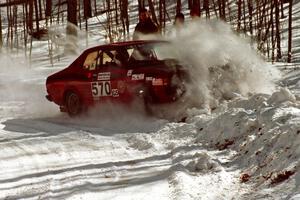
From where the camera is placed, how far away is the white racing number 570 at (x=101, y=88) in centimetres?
1020

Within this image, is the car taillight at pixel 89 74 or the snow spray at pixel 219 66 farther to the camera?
the car taillight at pixel 89 74

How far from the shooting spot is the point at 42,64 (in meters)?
20.7

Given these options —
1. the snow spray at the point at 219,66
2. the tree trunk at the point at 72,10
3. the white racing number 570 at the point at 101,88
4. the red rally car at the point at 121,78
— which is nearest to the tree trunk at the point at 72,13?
the tree trunk at the point at 72,10

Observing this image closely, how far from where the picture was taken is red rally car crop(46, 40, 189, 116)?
378 inches

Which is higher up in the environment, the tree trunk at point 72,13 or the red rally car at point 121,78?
the tree trunk at point 72,13

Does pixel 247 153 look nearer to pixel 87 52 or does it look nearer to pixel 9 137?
pixel 9 137

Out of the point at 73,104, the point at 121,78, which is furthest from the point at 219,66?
the point at 73,104

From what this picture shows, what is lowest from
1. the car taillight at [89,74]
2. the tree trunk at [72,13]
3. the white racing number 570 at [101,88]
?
the white racing number 570 at [101,88]

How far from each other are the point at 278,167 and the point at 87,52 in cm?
629

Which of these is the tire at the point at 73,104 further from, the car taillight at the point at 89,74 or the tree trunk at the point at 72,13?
the tree trunk at the point at 72,13

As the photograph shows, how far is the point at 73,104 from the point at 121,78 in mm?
1477

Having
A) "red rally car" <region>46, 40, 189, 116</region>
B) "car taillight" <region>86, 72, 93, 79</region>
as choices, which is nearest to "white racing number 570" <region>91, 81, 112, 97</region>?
"red rally car" <region>46, 40, 189, 116</region>

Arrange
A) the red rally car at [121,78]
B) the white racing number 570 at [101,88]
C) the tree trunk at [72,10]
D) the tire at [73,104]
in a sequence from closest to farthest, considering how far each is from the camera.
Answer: the red rally car at [121,78] → the white racing number 570 at [101,88] → the tire at [73,104] → the tree trunk at [72,10]

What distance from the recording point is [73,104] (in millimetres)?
10922
